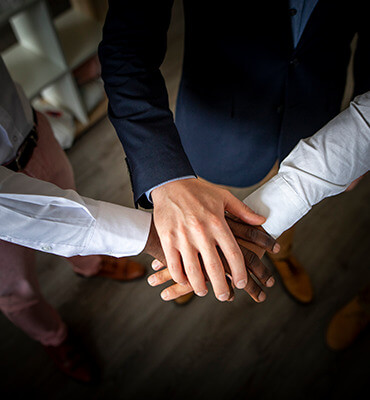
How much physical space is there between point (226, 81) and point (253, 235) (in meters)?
0.43

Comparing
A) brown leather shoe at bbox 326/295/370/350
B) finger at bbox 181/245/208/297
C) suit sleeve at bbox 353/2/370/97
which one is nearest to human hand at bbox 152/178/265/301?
finger at bbox 181/245/208/297

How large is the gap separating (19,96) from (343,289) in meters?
1.62

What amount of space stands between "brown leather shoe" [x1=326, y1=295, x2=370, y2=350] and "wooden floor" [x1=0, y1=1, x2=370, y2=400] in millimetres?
43

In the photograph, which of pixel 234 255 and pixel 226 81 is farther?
pixel 226 81

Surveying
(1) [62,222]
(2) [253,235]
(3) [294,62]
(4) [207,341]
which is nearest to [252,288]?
(2) [253,235]

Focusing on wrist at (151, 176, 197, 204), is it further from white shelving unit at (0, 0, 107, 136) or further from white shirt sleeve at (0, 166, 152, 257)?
white shelving unit at (0, 0, 107, 136)

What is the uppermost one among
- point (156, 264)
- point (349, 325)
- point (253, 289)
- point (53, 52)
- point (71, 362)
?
point (53, 52)

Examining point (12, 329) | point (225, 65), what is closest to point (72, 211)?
point (225, 65)

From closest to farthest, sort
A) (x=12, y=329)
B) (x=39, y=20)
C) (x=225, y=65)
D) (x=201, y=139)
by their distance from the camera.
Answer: (x=225, y=65)
(x=201, y=139)
(x=12, y=329)
(x=39, y=20)

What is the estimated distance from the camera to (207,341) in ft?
4.92

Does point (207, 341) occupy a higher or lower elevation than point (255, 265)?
lower

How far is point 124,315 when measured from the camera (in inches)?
61.9

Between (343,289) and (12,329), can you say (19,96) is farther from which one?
(343,289)

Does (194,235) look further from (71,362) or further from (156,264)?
(71,362)
